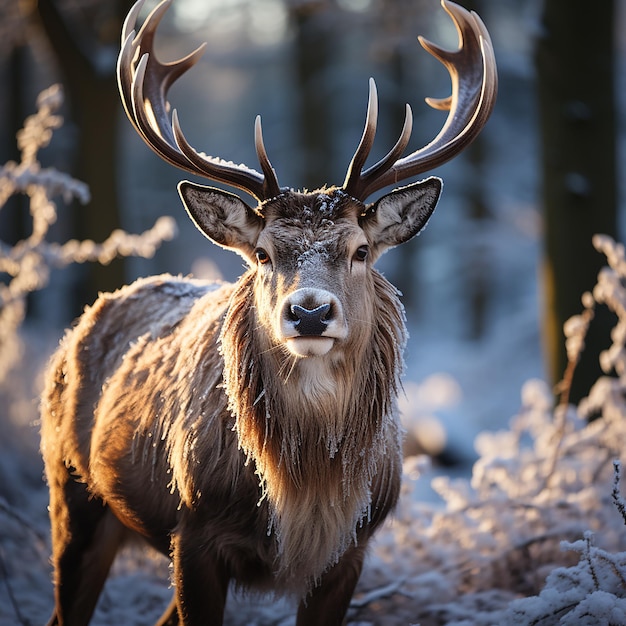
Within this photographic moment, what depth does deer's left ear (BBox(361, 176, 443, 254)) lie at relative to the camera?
3.73 meters

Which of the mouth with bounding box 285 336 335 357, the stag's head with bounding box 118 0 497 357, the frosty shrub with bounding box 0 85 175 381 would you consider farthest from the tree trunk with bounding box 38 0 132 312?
the mouth with bounding box 285 336 335 357

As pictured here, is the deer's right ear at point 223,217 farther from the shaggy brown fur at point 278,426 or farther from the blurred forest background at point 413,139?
the blurred forest background at point 413,139

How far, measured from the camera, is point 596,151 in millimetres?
6613

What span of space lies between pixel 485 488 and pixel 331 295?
Result: 2.86m

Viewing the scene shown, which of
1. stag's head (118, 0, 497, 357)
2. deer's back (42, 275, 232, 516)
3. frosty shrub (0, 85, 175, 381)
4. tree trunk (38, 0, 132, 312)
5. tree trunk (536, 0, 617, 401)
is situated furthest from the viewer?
tree trunk (38, 0, 132, 312)

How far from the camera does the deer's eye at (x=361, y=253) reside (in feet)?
11.9

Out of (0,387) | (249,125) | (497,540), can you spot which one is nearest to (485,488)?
(497,540)

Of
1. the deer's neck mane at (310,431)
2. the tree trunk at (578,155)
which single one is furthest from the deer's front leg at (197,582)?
the tree trunk at (578,155)

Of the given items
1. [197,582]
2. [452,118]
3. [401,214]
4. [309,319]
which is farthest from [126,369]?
[452,118]

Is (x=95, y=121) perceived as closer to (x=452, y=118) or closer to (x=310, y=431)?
(x=452, y=118)

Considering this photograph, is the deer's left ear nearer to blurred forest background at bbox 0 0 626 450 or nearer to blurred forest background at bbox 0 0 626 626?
blurred forest background at bbox 0 0 626 626

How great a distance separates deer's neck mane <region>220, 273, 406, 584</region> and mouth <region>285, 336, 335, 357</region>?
18cm

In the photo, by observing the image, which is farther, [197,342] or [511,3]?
[511,3]

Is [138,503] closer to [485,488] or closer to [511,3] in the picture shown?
[485,488]
